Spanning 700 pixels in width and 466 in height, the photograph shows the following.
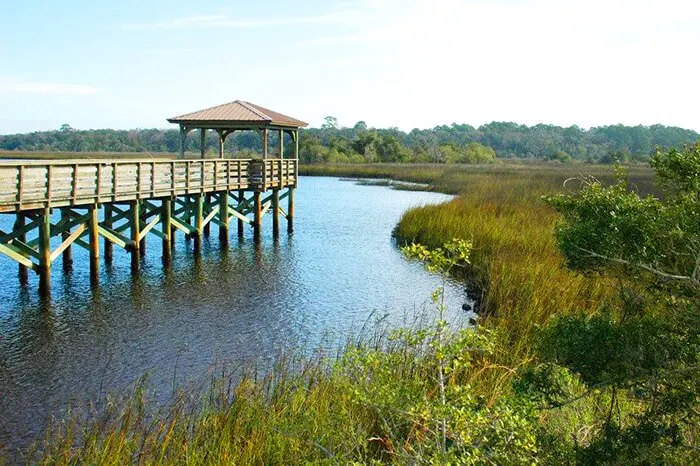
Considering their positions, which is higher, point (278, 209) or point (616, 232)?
point (616, 232)

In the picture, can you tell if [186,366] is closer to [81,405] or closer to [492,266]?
[81,405]

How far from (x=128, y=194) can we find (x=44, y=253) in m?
3.70

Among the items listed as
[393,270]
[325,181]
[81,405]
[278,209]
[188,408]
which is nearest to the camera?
[188,408]

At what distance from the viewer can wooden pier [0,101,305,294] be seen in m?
16.3

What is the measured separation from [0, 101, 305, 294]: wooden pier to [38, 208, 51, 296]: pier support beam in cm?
2

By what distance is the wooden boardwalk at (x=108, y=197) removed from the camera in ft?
52.9

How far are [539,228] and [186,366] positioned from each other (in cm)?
1364

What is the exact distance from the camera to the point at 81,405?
32.1ft

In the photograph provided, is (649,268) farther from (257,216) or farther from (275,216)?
(275,216)

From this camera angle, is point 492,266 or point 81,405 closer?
point 81,405

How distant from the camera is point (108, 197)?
1889 centimetres

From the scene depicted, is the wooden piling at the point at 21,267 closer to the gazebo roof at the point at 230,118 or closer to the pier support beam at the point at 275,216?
the gazebo roof at the point at 230,118

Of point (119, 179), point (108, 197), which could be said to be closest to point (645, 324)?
point (108, 197)

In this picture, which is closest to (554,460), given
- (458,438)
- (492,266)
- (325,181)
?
(458,438)
